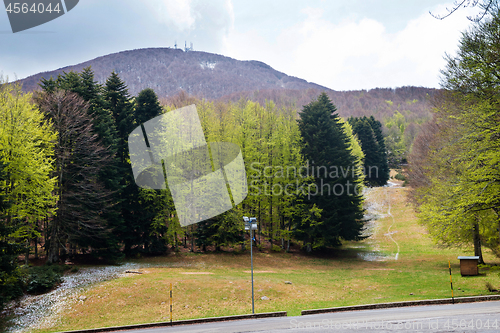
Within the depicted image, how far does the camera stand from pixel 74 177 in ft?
74.0

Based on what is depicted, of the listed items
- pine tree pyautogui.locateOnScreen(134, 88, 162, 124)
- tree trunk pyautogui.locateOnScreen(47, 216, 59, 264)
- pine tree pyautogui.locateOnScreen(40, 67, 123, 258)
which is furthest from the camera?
pine tree pyautogui.locateOnScreen(134, 88, 162, 124)

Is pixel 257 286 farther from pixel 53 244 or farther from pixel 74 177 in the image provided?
pixel 74 177

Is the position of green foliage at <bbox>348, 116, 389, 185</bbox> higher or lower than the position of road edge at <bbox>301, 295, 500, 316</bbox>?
higher

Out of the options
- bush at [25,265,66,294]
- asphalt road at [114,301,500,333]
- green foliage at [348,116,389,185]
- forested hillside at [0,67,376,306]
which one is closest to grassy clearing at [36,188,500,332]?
bush at [25,265,66,294]

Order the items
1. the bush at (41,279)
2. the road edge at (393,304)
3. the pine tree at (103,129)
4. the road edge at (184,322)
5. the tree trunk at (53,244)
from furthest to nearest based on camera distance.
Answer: the pine tree at (103,129), the tree trunk at (53,244), the bush at (41,279), the road edge at (393,304), the road edge at (184,322)

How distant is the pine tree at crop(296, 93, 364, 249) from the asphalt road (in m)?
18.0

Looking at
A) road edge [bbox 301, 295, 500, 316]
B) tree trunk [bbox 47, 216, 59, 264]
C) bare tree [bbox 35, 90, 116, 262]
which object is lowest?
road edge [bbox 301, 295, 500, 316]

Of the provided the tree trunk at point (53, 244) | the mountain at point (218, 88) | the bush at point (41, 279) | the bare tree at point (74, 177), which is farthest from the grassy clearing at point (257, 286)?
the mountain at point (218, 88)

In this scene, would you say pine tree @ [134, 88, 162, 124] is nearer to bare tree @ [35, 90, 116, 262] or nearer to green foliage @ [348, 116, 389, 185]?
bare tree @ [35, 90, 116, 262]

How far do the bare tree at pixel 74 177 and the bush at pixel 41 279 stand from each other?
3.55 metres

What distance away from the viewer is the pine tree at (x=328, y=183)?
100 ft

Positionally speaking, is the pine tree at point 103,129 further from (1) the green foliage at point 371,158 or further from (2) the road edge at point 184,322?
(1) the green foliage at point 371,158

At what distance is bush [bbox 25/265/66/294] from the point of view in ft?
53.3

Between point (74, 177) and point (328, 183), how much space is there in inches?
883
